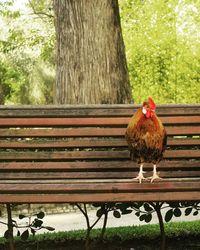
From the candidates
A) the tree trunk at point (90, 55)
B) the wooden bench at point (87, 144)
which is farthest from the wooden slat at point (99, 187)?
the tree trunk at point (90, 55)

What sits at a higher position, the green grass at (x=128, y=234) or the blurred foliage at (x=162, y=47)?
the blurred foliage at (x=162, y=47)

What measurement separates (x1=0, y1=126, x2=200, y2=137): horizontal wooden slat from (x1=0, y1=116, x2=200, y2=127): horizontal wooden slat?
0.13 ft

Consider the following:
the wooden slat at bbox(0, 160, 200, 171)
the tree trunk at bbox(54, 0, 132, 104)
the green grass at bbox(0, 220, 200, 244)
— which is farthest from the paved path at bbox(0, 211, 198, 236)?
the wooden slat at bbox(0, 160, 200, 171)

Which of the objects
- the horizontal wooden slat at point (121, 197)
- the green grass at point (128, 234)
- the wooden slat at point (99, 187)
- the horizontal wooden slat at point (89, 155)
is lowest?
the green grass at point (128, 234)

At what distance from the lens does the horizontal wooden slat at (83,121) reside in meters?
4.06

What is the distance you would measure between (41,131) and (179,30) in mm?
17147

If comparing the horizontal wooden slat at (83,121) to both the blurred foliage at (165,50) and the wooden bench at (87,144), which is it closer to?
the wooden bench at (87,144)

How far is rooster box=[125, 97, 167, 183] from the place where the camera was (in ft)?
10.9

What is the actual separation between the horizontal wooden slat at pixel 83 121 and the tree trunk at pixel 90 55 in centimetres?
234

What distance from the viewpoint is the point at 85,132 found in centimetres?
407

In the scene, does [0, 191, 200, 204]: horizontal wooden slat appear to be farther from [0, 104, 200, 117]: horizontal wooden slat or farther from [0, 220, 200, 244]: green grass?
[0, 220, 200, 244]: green grass

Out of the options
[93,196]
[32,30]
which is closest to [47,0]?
[32,30]

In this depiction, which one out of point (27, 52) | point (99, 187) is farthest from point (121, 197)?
point (27, 52)

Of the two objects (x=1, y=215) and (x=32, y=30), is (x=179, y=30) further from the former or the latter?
(x=1, y=215)
